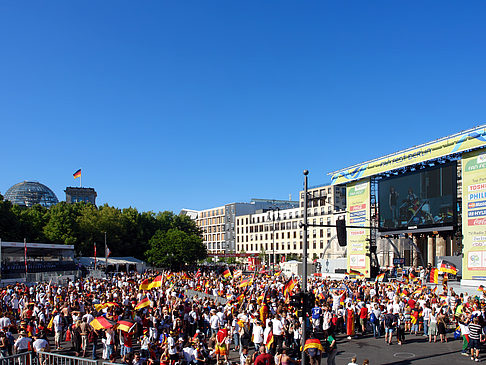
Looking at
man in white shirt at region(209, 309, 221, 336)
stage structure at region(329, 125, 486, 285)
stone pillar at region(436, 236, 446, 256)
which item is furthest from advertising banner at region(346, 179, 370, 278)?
man in white shirt at region(209, 309, 221, 336)

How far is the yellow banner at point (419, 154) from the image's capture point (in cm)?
3405

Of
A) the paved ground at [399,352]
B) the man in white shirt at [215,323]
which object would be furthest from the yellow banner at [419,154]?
the man in white shirt at [215,323]

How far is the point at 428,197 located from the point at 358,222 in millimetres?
10265

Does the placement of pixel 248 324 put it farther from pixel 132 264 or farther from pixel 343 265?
pixel 132 264

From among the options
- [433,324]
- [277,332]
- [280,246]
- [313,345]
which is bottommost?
[280,246]

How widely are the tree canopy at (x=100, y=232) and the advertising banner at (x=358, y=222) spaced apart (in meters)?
31.8

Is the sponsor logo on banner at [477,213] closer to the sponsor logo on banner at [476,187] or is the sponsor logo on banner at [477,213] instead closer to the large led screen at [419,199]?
the sponsor logo on banner at [476,187]

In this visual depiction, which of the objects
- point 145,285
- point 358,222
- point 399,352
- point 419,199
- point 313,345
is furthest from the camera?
point 358,222

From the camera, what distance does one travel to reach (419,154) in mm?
40000

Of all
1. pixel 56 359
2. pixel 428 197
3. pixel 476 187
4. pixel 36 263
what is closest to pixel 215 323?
pixel 56 359

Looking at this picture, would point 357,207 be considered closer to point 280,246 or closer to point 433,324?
point 433,324

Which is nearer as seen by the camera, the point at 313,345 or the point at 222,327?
the point at 313,345

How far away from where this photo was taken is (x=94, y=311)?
19312mm

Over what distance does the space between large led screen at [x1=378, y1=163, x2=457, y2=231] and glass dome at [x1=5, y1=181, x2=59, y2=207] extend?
142 metres
